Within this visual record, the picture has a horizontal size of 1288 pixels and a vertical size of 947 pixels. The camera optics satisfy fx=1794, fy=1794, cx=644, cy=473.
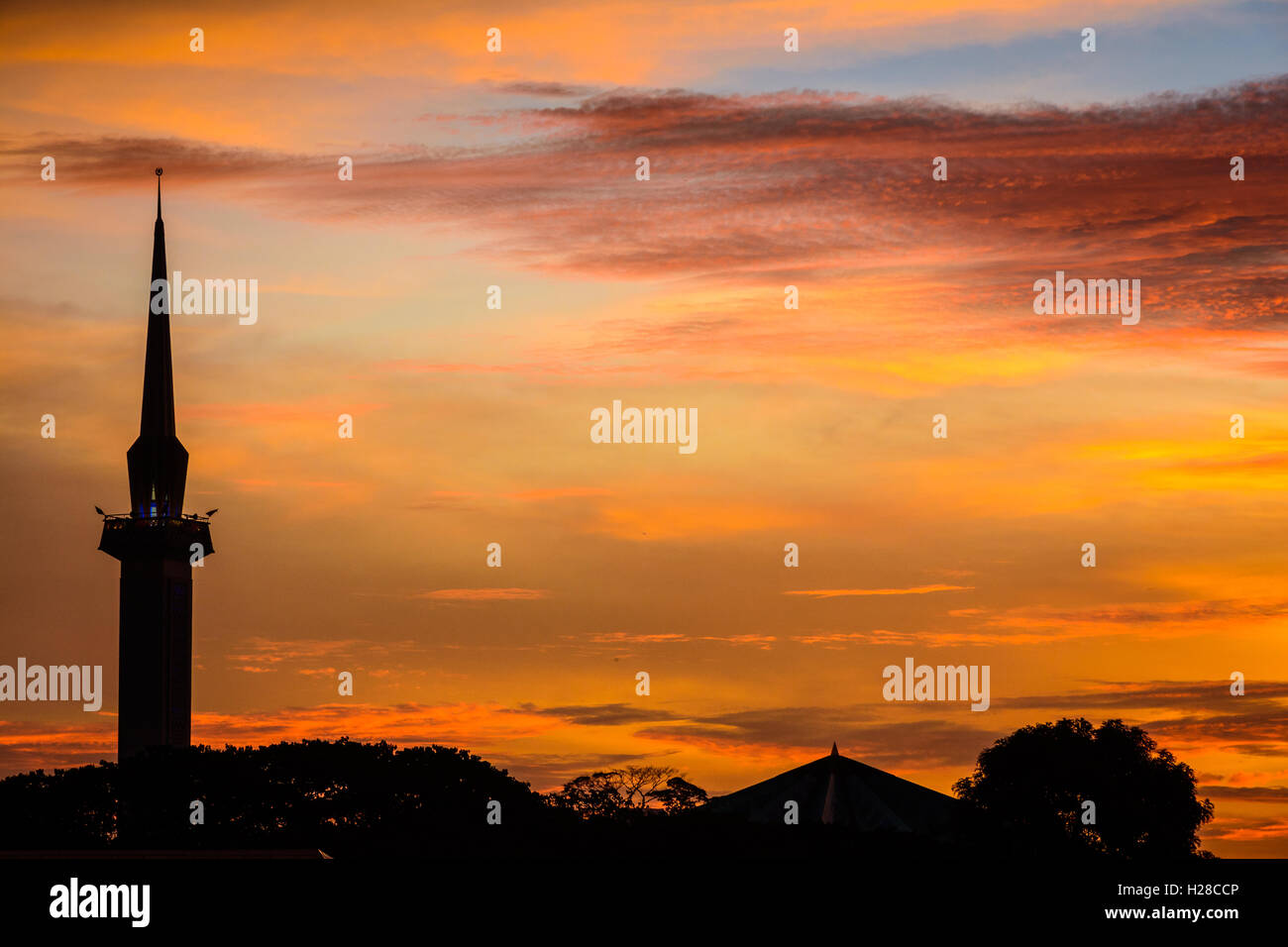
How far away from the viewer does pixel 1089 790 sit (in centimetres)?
10588

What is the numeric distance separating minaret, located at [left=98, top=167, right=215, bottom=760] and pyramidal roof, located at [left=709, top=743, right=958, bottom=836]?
8744cm

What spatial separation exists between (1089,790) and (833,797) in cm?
2668

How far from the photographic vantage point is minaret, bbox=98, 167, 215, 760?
6491 inches

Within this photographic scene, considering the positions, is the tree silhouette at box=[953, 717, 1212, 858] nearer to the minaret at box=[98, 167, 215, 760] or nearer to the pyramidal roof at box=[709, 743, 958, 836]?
the pyramidal roof at box=[709, 743, 958, 836]

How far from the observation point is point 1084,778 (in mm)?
105688

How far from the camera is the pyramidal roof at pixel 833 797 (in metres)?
86.1

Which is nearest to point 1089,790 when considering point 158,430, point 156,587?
point 156,587

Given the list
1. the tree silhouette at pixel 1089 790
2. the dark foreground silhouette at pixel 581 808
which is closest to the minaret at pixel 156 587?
the dark foreground silhouette at pixel 581 808

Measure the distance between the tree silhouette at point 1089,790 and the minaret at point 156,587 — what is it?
279 feet

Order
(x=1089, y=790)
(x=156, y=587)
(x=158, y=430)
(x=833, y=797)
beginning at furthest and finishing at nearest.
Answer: (x=158, y=430)
(x=156, y=587)
(x=1089, y=790)
(x=833, y=797)

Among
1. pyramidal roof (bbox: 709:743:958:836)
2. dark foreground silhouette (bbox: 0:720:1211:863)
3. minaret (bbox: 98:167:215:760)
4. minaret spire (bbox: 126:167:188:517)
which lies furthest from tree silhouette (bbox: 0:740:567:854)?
minaret spire (bbox: 126:167:188:517)

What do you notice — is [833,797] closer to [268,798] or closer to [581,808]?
[581,808]
